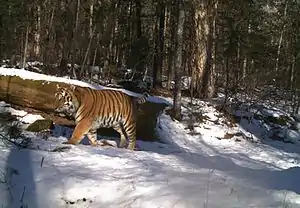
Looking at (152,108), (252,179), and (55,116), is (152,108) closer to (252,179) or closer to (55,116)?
(55,116)

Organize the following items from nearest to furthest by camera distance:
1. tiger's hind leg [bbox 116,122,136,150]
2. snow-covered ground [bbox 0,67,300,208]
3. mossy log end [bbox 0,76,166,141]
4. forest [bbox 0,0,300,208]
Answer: snow-covered ground [bbox 0,67,300,208] < forest [bbox 0,0,300,208] < tiger's hind leg [bbox 116,122,136,150] < mossy log end [bbox 0,76,166,141]

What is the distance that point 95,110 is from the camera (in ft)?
34.2

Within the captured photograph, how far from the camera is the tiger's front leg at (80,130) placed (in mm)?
9877

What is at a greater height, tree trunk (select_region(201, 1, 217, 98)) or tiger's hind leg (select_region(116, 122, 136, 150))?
tree trunk (select_region(201, 1, 217, 98))

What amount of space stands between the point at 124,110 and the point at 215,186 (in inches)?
239

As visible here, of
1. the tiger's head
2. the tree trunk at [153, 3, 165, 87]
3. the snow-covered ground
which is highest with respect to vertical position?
the tree trunk at [153, 3, 165, 87]

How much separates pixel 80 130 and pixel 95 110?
2.17ft

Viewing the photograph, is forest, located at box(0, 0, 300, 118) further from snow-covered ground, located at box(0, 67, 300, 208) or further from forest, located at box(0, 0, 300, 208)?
snow-covered ground, located at box(0, 67, 300, 208)

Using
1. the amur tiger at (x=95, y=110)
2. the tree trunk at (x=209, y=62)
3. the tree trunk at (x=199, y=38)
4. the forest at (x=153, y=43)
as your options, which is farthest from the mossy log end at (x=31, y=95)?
the tree trunk at (x=209, y=62)

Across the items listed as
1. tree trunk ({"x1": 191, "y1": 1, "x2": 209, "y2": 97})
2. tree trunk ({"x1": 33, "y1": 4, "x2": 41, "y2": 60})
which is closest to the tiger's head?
tree trunk ({"x1": 191, "y1": 1, "x2": 209, "y2": 97})

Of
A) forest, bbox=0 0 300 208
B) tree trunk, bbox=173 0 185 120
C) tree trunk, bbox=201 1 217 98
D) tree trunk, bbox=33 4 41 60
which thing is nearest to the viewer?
forest, bbox=0 0 300 208

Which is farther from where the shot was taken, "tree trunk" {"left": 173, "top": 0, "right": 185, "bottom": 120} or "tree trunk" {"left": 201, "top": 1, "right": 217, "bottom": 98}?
"tree trunk" {"left": 201, "top": 1, "right": 217, "bottom": 98}

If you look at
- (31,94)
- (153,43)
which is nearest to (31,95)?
(31,94)

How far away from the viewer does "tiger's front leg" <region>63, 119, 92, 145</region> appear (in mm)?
9877
